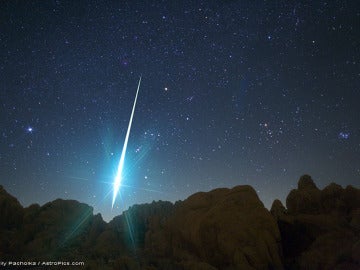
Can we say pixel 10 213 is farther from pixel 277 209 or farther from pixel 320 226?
pixel 320 226

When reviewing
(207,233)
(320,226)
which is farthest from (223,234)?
(320,226)

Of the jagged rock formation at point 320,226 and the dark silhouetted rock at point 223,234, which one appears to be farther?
the dark silhouetted rock at point 223,234

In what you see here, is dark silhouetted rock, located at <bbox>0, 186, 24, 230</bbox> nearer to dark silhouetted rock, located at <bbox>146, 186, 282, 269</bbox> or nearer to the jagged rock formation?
dark silhouetted rock, located at <bbox>146, 186, 282, 269</bbox>

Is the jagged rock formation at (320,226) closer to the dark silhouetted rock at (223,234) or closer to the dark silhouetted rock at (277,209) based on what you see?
the dark silhouetted rock at (277,209)

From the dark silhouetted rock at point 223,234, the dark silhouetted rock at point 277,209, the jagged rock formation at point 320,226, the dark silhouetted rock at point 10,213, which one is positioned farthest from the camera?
the dark silhouetted rock at point 10,213

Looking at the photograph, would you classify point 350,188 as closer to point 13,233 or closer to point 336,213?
point 336,213

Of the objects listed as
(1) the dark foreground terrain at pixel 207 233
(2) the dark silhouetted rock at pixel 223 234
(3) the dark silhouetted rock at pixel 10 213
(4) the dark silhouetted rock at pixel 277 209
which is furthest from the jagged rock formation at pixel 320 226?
(3) the dark silhouetted rock at pixel 10 213

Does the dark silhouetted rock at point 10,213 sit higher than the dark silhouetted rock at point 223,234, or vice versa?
the dark silhouetted rock at point 10,213

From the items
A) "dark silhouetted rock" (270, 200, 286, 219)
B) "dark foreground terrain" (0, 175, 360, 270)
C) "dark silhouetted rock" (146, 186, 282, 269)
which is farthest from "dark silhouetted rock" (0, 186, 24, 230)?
"dark silhouetted rock" (270, 200, 286, 219)
